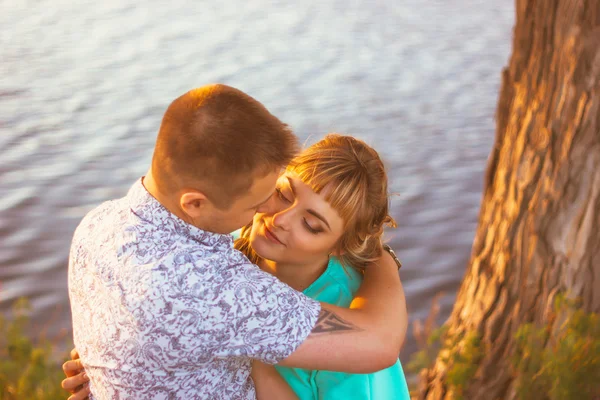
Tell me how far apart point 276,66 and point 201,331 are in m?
6.66

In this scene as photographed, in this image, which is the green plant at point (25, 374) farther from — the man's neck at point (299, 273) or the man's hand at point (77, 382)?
the man's neck at point (299, 273)

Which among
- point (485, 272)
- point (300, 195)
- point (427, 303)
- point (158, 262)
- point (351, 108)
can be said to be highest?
point (158, 262)

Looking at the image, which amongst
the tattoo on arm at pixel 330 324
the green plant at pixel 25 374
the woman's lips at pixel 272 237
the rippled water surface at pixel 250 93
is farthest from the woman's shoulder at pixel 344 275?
the rippled water surface at pixel 250 93

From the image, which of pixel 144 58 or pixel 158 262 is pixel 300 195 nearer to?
pixel 158 262

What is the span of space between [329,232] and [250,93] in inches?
200

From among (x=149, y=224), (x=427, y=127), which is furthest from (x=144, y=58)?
(x=149, y=224)

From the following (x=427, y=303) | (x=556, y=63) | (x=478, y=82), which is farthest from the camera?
(x=478, y=82)

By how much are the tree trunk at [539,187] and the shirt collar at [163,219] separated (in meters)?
1.47

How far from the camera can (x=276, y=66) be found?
27.0 ft

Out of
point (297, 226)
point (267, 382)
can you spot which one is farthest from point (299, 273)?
point (267, 382)

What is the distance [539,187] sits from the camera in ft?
Answer: 9.60

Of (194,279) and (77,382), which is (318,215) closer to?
(194,279)

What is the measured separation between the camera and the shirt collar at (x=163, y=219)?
188 centimetres

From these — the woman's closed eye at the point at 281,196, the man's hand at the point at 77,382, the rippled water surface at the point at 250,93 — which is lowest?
the rippled water surface at the point at 250,93
